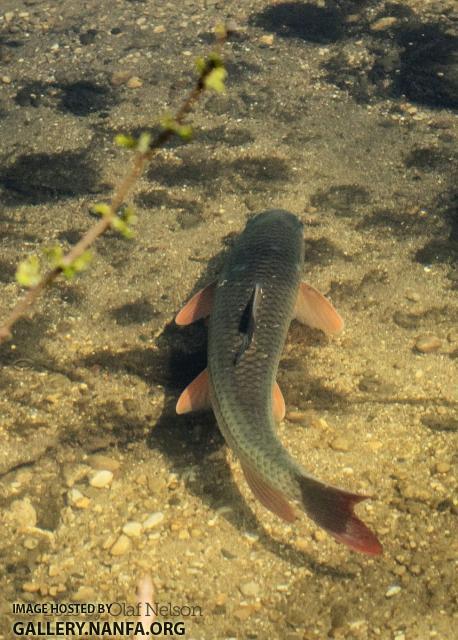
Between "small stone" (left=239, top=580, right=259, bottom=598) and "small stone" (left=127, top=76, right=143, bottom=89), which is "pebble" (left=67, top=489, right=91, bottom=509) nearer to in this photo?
"small stone" (left=239, top=580, right=259, bottom=598)

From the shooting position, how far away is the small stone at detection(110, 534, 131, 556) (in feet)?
13.6

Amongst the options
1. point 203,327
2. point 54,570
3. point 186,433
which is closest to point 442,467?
point 186,433

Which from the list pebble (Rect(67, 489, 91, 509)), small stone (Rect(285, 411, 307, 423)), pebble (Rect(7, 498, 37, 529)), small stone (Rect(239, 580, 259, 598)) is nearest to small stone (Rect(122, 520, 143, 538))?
pebble (Rect(67, 489, 91, 509))

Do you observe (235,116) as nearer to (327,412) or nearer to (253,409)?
(327,412)

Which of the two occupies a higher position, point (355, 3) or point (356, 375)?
point (355, 3)

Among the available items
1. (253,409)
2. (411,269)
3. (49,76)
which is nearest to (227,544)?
(253,409)

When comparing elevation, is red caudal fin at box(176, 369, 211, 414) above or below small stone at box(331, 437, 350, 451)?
above

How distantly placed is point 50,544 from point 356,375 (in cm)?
226

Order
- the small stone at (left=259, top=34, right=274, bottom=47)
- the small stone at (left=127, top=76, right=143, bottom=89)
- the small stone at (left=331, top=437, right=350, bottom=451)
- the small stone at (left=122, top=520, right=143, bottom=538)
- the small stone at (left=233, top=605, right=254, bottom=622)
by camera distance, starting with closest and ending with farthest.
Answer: the small stone at (left=233, top=605, right=254, bottom=622)
the small stone at (left=122, top=520, right=143, bottom=538)
the small stone at (left=331, top=437, right=350, bottom=451)
the small stone at (left=127, top=76, right=143, bottom=89)
the small stone at (left=259, top=34, right=274, bottom=47)

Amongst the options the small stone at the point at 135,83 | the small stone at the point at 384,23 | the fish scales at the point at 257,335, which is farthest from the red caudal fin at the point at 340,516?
the small stone at the point at 384,23

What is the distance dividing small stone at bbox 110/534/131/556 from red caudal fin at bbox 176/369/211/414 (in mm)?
820

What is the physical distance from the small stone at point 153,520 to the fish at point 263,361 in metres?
0.63

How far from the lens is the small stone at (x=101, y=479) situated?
448 centimetres

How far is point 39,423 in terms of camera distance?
488cm
